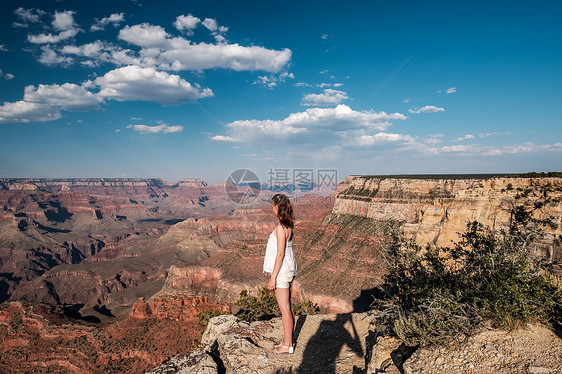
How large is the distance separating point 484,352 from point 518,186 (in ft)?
85.3

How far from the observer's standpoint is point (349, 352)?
7.29m

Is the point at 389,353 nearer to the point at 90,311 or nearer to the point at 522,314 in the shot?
the point at 522,314

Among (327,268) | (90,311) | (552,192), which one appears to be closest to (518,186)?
(552,192)

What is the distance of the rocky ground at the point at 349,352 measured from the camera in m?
4.70

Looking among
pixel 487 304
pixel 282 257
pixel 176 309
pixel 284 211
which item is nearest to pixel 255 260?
pixel 176 309

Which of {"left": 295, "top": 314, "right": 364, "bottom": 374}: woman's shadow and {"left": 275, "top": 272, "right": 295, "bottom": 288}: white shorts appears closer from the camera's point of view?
{"left": 275, "top": 272, "right": 295, "bottom": 288}: white shorts

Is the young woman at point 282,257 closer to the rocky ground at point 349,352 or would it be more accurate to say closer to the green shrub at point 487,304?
the rocky ground at point 349,352

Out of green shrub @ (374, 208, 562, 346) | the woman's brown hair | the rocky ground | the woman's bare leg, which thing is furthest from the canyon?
the woman's brown hair

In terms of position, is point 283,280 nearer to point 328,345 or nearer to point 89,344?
point 328,345

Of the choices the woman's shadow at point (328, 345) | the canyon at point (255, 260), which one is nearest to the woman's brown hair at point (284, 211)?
the woman's shadow at point (328, 345)

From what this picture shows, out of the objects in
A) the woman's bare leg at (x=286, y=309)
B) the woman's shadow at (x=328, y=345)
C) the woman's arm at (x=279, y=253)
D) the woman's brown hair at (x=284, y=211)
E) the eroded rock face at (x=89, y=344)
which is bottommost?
the eroded rock face at (x=89, y=344)

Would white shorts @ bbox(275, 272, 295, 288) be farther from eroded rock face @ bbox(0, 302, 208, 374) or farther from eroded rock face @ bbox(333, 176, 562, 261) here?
eroded rock face @ bbox(0, 302, 208, 374)

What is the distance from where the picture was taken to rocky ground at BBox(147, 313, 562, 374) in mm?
4695

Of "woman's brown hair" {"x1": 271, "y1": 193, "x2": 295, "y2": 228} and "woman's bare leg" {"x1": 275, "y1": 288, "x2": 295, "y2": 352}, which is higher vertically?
"woman's brown hair" {"x1": 271, "y1": 193, "x2": 295, "y2": 228}
